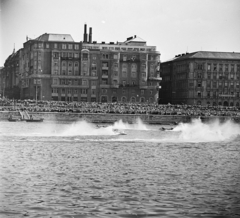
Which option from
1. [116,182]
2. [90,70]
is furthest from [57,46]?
[116,182]

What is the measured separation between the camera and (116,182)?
3294 cm

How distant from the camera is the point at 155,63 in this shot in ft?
494

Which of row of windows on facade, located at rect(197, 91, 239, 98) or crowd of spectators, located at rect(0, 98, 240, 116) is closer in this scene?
crowd of spectators, located at rect(0, 98, 240, 116)

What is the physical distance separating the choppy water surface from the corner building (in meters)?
89.3

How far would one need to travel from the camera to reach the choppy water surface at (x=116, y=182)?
83.9 ft

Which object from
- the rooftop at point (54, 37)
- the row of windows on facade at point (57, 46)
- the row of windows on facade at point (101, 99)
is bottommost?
the row of windows on facade at point (101, 99)

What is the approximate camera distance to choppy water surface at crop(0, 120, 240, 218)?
25578mm

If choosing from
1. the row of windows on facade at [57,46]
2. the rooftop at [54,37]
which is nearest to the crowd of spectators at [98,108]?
the row of windows on facade at [57,46]

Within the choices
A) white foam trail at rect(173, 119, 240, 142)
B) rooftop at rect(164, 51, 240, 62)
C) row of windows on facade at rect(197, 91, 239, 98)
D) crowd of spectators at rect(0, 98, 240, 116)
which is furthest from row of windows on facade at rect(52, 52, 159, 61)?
white foam trail at rect(173, 119, 240, 142)

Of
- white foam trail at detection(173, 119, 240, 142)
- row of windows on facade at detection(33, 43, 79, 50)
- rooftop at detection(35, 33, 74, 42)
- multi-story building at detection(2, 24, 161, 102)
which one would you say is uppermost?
rooftop at detection(35, 33, 74, 42)

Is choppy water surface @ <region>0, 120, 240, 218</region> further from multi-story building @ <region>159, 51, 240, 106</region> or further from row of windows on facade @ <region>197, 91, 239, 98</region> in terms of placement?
row of windows on facade @ <region>197, 91, 239, 98</region>

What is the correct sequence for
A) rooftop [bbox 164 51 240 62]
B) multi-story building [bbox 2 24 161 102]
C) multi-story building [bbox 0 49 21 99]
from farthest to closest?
multi-story building [bbox 0 49 21 99], rooftop [bbox 164 51 240 62], multi-story building [bbox 2 24 161 102]

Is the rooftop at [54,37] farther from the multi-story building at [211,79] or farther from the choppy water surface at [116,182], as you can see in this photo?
the choppy water surface at [116,182]

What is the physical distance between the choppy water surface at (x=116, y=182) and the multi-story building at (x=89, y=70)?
89316mm
